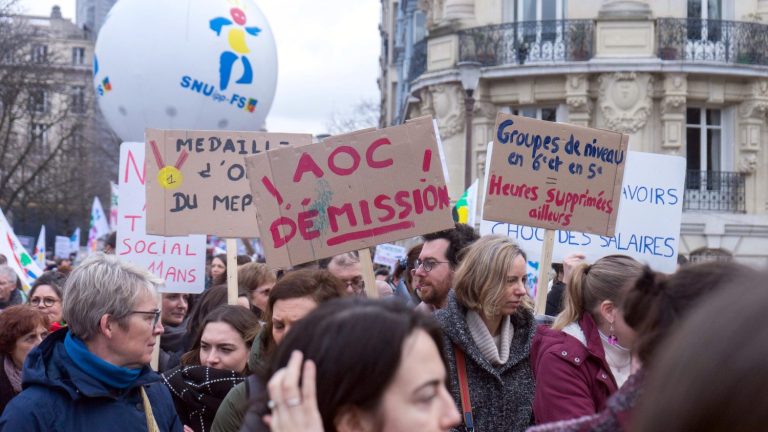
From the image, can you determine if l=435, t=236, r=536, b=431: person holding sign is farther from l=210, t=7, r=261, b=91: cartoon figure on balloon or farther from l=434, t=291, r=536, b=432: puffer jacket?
l=210, t=7, r=261, b=91: cartoon figure on balloon

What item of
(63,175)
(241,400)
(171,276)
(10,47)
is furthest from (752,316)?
(63,175)

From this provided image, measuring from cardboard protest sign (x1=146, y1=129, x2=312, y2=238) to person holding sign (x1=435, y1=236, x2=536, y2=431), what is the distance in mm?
2347

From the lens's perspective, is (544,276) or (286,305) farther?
(544,276)

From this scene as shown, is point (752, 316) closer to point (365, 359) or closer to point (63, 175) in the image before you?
point (365, 359)

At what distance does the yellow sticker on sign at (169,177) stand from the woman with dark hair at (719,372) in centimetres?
598

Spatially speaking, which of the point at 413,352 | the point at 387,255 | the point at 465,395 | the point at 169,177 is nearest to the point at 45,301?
the point at 169,177

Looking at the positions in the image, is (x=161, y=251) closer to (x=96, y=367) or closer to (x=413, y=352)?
(x=96, y=367)

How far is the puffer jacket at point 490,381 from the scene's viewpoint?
483 centimetres

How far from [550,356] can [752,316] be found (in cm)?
326

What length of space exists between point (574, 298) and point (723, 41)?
21444mm

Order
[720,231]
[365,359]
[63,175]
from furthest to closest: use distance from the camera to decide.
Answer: [63,175] < [720,231] < [365,359]

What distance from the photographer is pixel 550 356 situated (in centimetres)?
469

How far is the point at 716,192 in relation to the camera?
25.1 meters

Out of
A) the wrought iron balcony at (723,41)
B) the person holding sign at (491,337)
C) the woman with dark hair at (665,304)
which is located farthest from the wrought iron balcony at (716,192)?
the woman with dark hair at (665,304)
